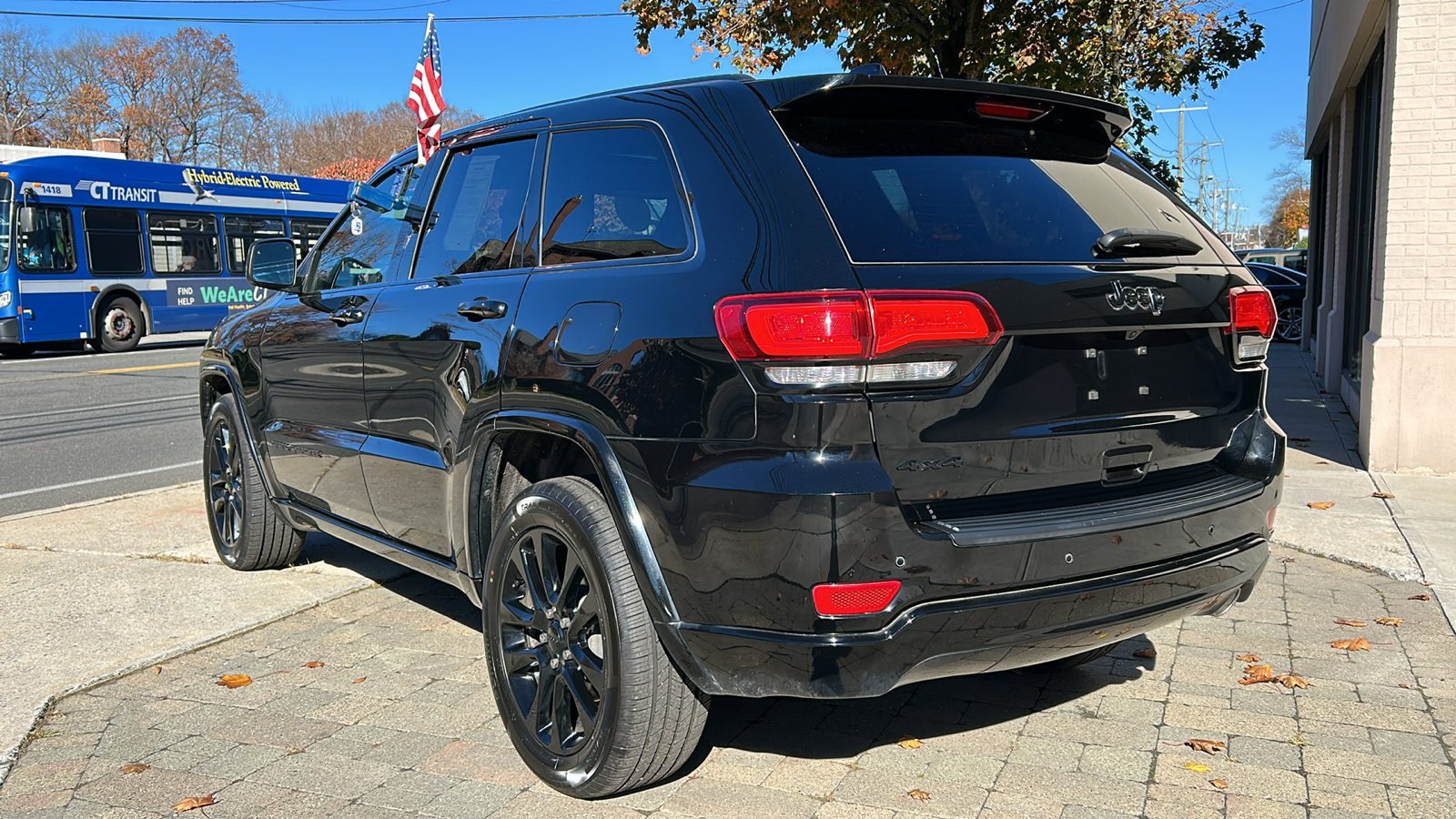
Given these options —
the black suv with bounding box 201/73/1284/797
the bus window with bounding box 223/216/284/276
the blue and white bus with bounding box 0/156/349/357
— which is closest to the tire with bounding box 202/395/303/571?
the black suv with bounding box 201/73/1284/797

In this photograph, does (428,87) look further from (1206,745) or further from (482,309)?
(1206,745)

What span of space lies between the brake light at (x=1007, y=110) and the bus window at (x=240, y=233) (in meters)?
23.7

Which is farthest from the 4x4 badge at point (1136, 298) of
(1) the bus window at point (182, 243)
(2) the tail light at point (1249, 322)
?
(1) the bus window at point (182, 243)

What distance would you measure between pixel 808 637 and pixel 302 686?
7.63 feet

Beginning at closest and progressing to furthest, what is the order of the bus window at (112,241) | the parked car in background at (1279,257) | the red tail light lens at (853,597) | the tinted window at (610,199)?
the red tail light lens at (853,597) < the tinted window at (610,199) < the bus window at (112,241) < the parked car in background at (1279,257)

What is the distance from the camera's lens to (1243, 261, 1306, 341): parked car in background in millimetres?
23203

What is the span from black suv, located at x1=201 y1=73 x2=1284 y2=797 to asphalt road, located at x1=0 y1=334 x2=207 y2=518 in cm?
577

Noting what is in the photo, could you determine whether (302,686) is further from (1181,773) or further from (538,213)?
(1181,773)

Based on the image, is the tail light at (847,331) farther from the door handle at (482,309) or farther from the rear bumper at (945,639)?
the door handle at (482,309)

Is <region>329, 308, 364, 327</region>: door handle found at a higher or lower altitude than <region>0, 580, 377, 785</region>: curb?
higher

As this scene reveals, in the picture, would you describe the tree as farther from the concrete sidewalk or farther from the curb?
the curb

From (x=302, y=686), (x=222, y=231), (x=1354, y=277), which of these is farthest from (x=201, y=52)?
(x=302, y=686)

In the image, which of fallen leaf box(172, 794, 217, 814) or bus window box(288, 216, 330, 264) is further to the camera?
bus window box(288, 216, 330, 264)

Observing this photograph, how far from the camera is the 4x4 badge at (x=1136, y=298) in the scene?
3.09m
